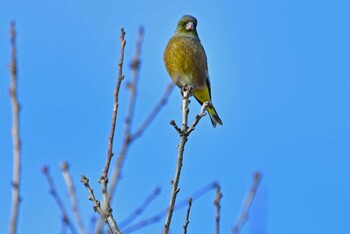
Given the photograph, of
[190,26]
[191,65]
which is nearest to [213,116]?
[191,65]

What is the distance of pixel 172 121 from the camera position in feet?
15.9

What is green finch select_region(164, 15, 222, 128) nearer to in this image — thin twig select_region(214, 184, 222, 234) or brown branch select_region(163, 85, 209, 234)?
brown branch select_region(163, 85, 209, 234)

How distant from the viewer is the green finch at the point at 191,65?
8.84 metres

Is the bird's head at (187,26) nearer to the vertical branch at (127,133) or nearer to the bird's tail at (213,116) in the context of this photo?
the bird's tail at (213,116)

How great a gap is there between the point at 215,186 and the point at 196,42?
20.1 feet

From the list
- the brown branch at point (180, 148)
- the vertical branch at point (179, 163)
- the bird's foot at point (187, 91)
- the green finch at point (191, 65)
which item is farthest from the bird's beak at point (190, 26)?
the vertical branch at point (179, 163)

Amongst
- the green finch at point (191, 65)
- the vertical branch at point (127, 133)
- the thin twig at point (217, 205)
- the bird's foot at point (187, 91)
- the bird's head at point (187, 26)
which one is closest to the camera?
the vertical branch at point (127, 133)

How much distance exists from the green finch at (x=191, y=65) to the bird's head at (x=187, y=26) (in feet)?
0.52

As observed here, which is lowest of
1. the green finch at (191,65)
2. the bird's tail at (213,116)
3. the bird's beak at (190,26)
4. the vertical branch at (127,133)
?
the vertical branch at (127,133)

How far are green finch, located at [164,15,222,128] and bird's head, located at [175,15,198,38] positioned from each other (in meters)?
0.16

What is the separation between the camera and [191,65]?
885cm

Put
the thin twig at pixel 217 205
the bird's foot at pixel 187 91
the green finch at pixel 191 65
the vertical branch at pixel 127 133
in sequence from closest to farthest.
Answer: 1. the vertical branch at pixel 127 133
2. the thin twig at pixel 217 205
3. the bird's foot at pixel 187 91
4. the green finch at pixel 191 65

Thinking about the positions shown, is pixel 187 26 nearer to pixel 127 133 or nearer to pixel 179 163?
pixel 179 163

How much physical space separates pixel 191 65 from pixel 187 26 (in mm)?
868
